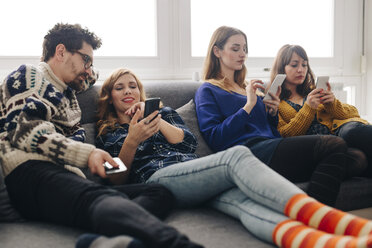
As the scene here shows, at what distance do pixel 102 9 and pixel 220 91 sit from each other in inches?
42.8

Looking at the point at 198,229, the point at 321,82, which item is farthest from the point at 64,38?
the point at 321,82

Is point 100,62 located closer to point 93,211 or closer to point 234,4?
point 234,4

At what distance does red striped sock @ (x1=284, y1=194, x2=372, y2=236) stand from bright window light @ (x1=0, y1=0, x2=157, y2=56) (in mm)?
1860

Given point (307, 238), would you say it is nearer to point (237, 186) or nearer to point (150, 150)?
point (237, 186)

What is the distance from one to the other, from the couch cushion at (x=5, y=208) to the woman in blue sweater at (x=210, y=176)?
1.44 ft

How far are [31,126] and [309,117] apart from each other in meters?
1.41

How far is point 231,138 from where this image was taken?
6.21 feet

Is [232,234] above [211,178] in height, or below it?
below

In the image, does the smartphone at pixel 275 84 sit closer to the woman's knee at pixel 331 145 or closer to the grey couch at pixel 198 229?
the woman's knee at pixel 331 145

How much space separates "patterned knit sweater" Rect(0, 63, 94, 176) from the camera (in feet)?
4.19

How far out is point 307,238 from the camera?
0.98 m

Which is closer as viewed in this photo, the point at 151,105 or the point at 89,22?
the point at 151,105

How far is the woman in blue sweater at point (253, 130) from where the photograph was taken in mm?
1573

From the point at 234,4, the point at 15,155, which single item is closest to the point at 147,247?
the point at 15,155
